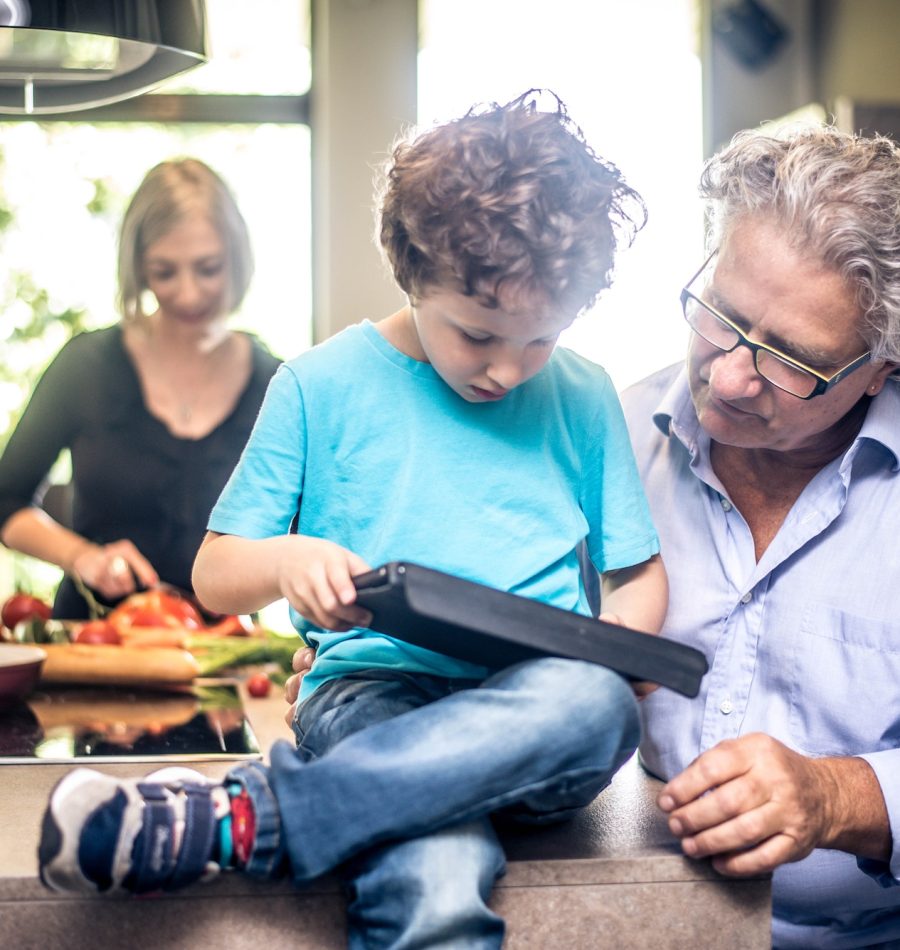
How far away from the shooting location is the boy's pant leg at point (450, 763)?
0.93 m

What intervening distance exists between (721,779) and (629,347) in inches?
120

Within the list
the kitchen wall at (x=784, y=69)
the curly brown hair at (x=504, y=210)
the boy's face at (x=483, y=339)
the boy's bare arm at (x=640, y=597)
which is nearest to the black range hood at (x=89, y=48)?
the curly brown hair at (x=504, y=210)

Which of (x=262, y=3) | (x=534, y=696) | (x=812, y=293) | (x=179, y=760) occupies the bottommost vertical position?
(x=179, y=760)

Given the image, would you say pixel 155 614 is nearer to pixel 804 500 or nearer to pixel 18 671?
pixel 18 671

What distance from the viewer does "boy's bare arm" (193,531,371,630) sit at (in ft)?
3.22

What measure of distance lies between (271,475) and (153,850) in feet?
1.24

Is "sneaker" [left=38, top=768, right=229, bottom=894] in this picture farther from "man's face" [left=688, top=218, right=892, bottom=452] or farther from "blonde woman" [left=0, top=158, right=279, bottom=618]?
"blonde woman" [left=0, top=158, right=279, bottom=618]

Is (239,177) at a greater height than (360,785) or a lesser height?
greater

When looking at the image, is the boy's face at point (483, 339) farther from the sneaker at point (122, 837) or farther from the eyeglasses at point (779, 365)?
the sneaker at point (122, 837)

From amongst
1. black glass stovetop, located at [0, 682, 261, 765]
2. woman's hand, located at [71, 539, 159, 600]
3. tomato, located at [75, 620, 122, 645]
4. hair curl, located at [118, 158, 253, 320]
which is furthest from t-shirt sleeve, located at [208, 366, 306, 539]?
hair curl, located at [118, 158, 253, 320]

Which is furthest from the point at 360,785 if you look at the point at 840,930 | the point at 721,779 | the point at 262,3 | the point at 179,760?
the point at 262,3

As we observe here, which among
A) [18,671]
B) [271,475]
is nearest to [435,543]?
[271,475]

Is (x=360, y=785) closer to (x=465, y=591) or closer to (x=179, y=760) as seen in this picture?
(x=465, y=591)

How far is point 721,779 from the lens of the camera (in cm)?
105
